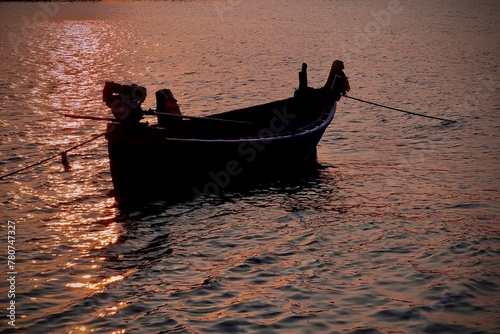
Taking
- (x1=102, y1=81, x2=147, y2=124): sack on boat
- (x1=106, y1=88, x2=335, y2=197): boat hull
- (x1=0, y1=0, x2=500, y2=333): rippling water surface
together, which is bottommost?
(x1=0, y1=0, x2=500, y2=333): rippling water surface

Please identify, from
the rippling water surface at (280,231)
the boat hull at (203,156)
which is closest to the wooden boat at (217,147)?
the boat hull at (203,156)

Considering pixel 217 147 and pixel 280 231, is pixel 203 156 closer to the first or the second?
pixel 217 147

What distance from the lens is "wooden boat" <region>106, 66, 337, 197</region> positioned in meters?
15.8

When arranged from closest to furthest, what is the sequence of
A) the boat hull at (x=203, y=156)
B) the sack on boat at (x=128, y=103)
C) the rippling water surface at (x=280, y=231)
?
the rippling water surface at (x=280, y=231) < the sack on boat at (x=128, y=103) < the boat hull at (x=203, y=156)

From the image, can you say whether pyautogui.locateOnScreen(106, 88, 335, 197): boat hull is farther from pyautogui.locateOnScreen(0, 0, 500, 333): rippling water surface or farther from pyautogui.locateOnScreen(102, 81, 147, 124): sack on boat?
pyautogui.locateOnScreen(0, 0, 500, 333): rippling water surface

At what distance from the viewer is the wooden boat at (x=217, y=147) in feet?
51.7

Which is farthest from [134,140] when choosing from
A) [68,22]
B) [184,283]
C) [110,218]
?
[68,22]

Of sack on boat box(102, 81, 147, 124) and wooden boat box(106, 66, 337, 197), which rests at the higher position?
sack on boat box(102, 81, 147, 124)

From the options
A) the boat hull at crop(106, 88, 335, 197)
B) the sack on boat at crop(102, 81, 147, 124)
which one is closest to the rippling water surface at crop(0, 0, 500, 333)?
the boat hull at crop(106, 88, 335, 197)

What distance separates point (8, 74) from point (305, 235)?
3128cm

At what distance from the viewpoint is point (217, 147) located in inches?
658

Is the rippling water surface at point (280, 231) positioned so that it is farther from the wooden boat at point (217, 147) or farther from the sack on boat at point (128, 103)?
the sack on boat at point (128, 103)

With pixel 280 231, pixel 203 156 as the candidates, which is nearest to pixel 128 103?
pixel 203 156

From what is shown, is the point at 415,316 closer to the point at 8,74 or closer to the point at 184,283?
the point at 184,283
